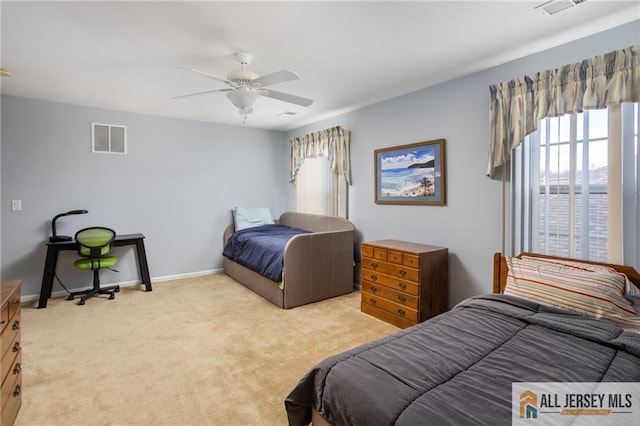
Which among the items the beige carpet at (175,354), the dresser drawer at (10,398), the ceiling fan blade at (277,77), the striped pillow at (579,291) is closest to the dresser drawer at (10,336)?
the dresser drawer at (10,398)

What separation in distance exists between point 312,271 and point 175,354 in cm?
171

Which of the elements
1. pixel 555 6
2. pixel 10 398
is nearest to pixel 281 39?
pixel 555 6

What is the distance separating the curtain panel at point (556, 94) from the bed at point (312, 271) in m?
1.96

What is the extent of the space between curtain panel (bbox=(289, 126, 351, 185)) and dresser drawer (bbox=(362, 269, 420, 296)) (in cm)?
154

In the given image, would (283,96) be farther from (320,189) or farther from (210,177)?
(210,177)

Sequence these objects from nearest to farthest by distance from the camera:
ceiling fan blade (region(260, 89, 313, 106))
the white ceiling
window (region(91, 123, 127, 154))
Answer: the white ceiling < ceiling fan blade (region(260, 89, 313, 106)) < window (region(91, 123, 127, 154))

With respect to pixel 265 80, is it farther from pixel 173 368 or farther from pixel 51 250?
pixel 51 250

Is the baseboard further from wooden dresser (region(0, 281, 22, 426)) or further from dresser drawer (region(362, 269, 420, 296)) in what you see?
dresser drawer (region(362, 269, 420, 296))

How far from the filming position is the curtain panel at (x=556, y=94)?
2.09 m

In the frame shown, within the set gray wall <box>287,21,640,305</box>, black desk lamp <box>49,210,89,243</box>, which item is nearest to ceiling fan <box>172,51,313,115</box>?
gray wall <box>287,21,640,305</box>

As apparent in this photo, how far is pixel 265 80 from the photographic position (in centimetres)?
246

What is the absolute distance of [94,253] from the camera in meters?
3.79

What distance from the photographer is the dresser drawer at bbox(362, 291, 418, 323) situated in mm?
2982

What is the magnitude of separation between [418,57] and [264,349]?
2.87 meters
